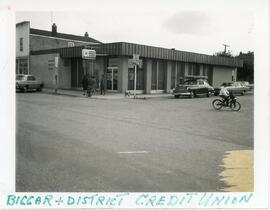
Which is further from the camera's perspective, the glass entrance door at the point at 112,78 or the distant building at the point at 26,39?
the glass entrance door at the point at 112,78

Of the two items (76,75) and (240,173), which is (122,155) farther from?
(76,75)

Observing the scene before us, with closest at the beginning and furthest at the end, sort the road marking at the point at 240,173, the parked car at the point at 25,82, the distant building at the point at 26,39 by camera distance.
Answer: the road marking at the point at 240,173, the distant building at the point at 26,39, the parked car at the point at 25,82

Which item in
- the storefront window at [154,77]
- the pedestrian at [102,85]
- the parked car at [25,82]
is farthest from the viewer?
the pedestrian at [102,85]

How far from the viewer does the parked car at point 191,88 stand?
12.8m

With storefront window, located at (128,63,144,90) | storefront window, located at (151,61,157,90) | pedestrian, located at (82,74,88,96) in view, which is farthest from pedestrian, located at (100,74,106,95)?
storefront window, located at (151,61,157,90)

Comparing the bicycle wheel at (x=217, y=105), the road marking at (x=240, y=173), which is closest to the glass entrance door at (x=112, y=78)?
the bicycle wheel at (x=217, y=105)

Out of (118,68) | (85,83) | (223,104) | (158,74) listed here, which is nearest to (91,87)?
(85,83)

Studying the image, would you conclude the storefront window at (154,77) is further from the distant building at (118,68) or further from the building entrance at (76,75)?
the building entrance at (76,75)

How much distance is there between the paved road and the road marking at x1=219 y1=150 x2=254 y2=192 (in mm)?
76

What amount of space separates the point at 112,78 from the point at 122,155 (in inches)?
438

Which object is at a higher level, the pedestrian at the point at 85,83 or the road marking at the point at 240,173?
the pedestrian at the point at 85,83

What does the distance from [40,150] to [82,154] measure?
0.54 meters

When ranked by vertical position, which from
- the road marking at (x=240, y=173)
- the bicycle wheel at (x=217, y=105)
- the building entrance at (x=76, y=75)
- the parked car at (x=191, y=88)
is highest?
the building entrance at (x=76, y=75)

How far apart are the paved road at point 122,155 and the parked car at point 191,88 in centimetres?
624
